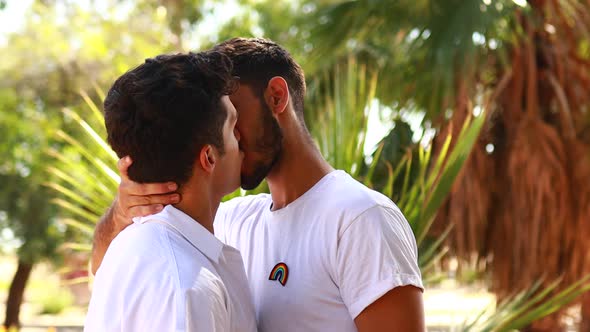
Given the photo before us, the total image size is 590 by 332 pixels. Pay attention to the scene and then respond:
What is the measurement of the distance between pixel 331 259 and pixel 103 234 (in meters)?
0.72

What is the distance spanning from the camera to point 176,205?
1711 millimetres

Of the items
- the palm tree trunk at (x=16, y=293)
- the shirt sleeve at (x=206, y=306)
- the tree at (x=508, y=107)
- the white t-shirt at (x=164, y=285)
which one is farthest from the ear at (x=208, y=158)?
the palm tree trunk at (x=16, y=293)

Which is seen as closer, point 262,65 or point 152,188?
point 152,188

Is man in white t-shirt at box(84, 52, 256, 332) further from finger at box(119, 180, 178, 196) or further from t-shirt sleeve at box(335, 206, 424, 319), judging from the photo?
t-shirt sleeve at box(335, 206, 424, 319)

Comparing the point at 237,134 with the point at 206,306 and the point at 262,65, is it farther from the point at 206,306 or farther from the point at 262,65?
the point at 206,306

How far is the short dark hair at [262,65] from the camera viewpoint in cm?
208

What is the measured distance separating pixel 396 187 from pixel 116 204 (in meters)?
2.71

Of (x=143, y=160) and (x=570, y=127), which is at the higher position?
(x=143, y=160)

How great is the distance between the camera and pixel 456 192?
680 centimetres

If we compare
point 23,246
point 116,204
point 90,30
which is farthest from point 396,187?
point 90,30

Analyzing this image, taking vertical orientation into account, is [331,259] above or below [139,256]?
below

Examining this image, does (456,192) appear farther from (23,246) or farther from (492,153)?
(23,246)

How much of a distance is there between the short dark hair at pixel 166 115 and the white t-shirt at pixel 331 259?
13.3 inches

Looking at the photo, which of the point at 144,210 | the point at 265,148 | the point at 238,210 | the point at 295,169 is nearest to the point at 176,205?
the point at 144,210
